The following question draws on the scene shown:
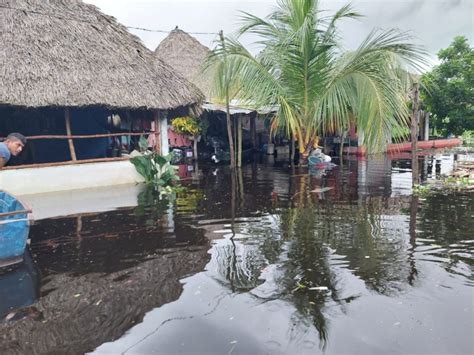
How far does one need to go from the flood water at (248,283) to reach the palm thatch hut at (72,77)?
4.00m

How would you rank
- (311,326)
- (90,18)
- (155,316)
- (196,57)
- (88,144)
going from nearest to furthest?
(311,326) → (155,316) → (90,18) → (88,144) → (196,57)

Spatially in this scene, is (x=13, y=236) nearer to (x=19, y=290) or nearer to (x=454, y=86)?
(x=19, y=290)

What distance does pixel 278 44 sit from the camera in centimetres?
1125

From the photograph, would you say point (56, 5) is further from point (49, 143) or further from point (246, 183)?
point (246, 183)

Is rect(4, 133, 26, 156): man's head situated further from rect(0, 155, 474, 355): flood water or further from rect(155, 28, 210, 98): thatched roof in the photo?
rect(155, 28, 210, 98): thatched roof

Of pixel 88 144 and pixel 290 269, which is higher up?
pixel 88 144

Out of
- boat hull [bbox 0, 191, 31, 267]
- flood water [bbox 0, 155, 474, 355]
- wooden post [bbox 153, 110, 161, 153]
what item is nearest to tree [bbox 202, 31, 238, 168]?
wooden post [bbox 153, 110, 161, 153]

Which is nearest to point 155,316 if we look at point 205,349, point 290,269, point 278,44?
point 205,349

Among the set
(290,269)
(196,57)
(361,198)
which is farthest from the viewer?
(196,57)

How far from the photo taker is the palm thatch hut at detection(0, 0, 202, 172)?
31.4 feet

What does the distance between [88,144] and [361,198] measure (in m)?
8.93

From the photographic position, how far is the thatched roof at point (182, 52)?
19.1 metres

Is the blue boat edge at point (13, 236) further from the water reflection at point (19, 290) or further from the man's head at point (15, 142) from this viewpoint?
the man's head at point (15, 142)

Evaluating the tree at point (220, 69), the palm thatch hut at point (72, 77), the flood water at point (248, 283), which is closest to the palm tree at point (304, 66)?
the tree at point (220, 69)
